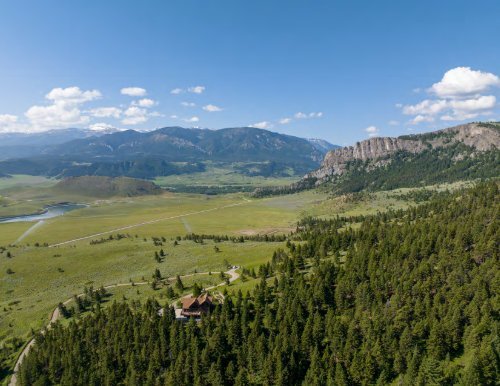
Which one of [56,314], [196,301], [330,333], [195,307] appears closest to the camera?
[330,333]

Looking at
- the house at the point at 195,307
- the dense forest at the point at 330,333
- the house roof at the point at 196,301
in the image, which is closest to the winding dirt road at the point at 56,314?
the dense forest at the point at 330,333

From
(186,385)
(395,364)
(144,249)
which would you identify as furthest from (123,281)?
(395,364)

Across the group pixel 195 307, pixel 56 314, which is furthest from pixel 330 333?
pixel 56 314

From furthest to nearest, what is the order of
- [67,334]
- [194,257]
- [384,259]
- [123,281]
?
[194,257] → [123,281] → [384,259] → [67,334]

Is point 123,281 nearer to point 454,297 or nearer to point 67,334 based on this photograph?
point 67,334

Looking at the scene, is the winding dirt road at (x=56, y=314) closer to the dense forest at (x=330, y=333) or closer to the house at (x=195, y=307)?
the dense forest at (x=330, y=333)

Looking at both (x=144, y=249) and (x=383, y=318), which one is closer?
(x=383, y=318)

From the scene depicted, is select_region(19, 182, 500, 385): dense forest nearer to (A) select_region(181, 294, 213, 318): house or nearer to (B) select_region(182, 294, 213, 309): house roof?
(A) select_region(181, 294, 213, 318): house

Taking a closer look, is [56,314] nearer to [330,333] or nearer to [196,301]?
[196,301]
